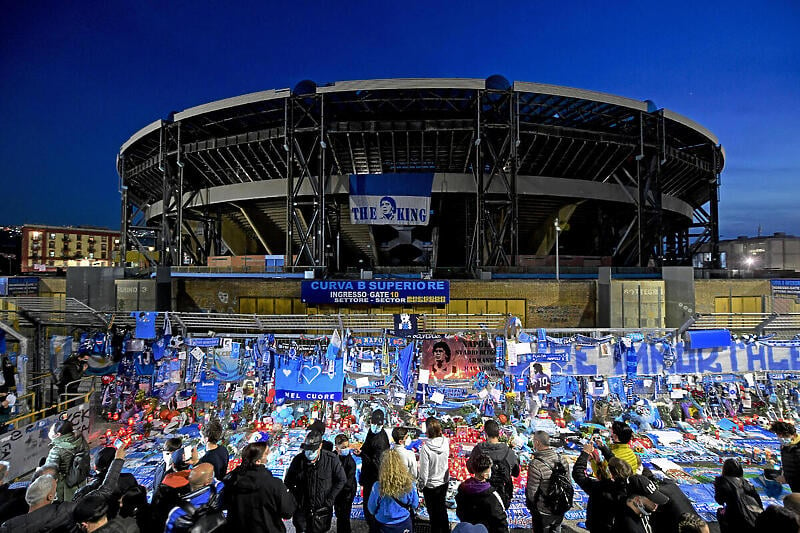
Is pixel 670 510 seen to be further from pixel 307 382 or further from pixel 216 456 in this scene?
pixel 307 382

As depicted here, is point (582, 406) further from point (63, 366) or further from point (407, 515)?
point (63, 366)

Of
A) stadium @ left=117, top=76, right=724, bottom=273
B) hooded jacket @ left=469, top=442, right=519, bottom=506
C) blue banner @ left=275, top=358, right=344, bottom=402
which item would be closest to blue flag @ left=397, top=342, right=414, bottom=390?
blue banner @ left=275, top=358, right=344, bottom=402

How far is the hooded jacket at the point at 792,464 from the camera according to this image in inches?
A: 161

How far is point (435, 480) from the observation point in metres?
4.15

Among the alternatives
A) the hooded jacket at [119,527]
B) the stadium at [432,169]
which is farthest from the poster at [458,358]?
the stadium at [432,169]

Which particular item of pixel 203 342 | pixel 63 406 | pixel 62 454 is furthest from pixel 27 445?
pixel 203 342

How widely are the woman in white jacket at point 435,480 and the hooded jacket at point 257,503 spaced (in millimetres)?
1475

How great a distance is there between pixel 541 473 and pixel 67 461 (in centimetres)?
596

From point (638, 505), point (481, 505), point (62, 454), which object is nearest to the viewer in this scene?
point (638, 505)

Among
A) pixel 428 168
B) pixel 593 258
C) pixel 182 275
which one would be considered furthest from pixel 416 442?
pixel 428 168

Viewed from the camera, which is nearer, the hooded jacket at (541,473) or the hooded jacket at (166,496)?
the hooded jacket at (166,496)

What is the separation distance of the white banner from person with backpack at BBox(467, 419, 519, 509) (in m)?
7.41

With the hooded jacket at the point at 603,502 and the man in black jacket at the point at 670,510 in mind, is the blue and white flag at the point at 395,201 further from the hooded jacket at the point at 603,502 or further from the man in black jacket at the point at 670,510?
the man in black jacket at the point at 670,510

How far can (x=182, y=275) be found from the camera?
698 inches
